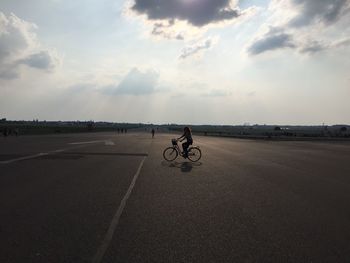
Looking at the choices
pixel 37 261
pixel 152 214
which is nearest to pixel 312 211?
pixel 152 214

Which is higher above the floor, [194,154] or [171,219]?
[194,154]

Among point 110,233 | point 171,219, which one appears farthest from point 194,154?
point 110,233

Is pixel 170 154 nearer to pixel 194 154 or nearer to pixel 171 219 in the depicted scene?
pixel 194 154

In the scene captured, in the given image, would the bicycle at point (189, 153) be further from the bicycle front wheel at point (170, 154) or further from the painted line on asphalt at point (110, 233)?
the painted line on asphalt at point (110, 233)

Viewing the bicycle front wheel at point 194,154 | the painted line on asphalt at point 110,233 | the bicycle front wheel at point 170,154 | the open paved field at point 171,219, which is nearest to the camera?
the painted line on asphalt at point 110,233

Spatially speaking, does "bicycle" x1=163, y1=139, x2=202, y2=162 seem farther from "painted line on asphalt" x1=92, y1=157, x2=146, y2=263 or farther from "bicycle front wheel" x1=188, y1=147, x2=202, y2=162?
"painted line on asphalt" x1=92, y1=157, x2=146, y2=263

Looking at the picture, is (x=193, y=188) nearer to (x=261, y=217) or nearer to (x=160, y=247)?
(x=261, y=217)

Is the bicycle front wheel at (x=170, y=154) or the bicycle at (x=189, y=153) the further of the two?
the bicycle front wheel at (x=170, y=154)

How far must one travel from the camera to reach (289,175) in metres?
16.9

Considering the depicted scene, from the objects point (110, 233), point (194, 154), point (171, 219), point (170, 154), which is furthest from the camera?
point (170, 154)

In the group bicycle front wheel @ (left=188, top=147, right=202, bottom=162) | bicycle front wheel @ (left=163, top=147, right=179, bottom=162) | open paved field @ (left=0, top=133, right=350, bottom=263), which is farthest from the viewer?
bicycle front wheel @ (left=163, top=147, right=179, bottom=162)

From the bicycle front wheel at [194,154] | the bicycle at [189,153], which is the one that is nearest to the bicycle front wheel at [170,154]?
the bicycle at [189,153]

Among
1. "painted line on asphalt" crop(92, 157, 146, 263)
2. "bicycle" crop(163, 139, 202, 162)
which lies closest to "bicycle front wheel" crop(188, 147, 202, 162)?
"bicycle" crop(163, 139, 202, 162)

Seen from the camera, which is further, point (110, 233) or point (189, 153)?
point (189, 153)
